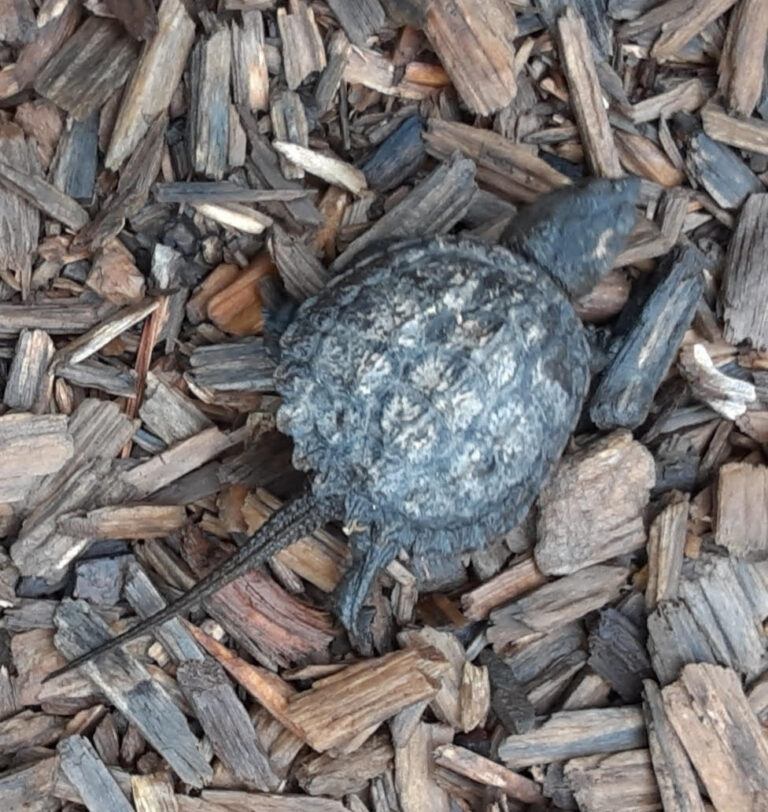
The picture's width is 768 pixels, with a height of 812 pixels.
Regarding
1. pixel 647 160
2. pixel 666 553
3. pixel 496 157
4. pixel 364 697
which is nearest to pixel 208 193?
pixel 496 157

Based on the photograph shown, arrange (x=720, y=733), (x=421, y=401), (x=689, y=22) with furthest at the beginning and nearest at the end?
(x=689, y=22) < (x=720, y=733) < (x=421, y=401)

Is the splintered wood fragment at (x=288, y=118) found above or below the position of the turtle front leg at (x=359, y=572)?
above

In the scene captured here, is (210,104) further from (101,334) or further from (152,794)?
(152,794)

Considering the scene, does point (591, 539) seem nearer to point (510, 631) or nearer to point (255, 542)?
point (510, 631)

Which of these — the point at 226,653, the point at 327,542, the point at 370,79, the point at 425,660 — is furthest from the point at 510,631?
the point at 370,79

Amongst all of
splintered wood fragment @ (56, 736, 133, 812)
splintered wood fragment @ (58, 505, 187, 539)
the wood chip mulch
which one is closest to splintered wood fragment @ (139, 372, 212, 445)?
the wood chip mulch

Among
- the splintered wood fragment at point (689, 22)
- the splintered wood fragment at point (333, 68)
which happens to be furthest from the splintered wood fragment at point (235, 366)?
the splintered wood fragment at point (689, 22)

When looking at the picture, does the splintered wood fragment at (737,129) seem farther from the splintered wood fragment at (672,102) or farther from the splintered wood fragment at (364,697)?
the splintered wood fragment at (364,697)
